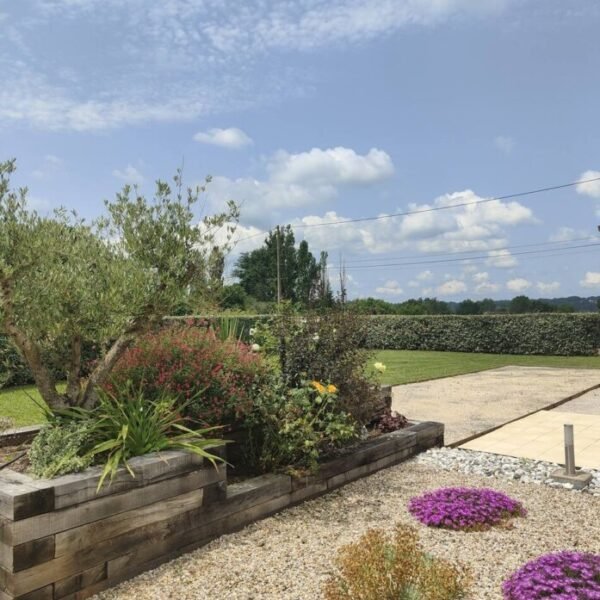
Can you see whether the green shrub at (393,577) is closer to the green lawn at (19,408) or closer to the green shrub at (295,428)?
the green shrub at (295,428)

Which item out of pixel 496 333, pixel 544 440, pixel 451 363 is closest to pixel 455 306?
pixel 496 333

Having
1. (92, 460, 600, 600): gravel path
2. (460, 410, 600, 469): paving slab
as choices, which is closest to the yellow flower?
(92, 460, 600, 600): gravel path

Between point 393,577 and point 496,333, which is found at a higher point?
point 496,333

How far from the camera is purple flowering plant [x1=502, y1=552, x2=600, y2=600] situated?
2.38 m

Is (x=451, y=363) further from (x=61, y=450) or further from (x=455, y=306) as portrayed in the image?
(x=455, y=306)

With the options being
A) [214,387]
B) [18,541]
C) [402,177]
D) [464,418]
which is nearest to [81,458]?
[18,541]

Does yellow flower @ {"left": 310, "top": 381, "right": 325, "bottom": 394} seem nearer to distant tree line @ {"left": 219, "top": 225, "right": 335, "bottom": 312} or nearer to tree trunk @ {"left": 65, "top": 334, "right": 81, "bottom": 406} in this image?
tree trunk @ {"left": 65, "top": 334, "right": 81, "bottom": 406}

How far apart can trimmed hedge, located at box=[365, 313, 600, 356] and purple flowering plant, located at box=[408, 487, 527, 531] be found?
1308 centimetres

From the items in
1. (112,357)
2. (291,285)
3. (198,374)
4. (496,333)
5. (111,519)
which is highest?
(291,285)

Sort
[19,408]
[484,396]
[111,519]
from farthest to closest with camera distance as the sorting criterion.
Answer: [484,396] → [19,408] → [111,519]

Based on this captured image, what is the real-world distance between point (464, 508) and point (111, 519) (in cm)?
245

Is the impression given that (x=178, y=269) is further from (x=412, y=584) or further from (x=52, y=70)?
(x=52, y=70)

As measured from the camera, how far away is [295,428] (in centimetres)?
411

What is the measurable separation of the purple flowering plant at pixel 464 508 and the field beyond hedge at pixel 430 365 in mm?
5768
